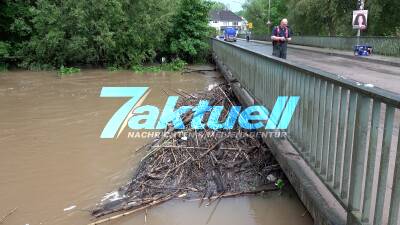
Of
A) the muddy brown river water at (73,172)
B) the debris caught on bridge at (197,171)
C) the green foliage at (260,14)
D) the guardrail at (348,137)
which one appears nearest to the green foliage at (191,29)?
the muddy brown river water at (73,172)

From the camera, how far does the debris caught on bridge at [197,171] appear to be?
222 inches

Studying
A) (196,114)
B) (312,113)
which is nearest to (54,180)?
(196,114)

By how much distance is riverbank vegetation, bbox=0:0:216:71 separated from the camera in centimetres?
2483

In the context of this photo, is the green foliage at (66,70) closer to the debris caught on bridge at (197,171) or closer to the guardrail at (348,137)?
the debris caught on bridge at (197,171)

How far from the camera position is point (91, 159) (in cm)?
784

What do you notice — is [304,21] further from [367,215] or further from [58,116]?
[367,215]

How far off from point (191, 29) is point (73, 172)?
23.1m

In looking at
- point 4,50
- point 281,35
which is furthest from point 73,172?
point 4,50

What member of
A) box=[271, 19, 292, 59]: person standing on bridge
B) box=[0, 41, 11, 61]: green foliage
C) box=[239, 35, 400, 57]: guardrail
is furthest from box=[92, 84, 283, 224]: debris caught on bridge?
box=[0, 41, 11, 61]: green foliage

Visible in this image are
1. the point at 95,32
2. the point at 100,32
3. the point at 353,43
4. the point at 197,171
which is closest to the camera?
the point at 197,171

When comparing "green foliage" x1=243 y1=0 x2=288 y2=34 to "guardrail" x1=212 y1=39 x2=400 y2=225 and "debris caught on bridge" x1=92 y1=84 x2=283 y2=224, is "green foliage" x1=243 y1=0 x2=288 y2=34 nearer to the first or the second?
"debris caught on bridge" x1=92 y1=84 x2=283 y2=224

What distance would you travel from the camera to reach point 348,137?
Result: 3.25m

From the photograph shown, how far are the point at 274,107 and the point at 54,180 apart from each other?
3.86 m

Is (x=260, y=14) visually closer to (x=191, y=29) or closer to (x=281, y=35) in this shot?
(x=191, y=29)
